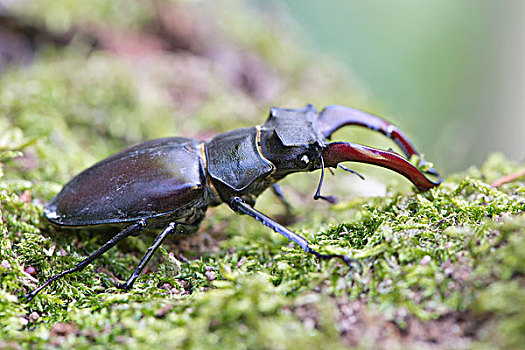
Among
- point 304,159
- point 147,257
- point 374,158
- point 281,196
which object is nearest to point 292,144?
point 304,159

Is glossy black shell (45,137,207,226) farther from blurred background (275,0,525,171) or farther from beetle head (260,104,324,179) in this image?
blurred background (275,0,525,171)

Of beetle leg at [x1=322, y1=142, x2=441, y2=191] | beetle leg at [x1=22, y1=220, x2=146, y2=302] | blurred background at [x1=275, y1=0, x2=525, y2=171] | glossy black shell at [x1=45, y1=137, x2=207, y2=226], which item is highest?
blurred background at [x1=275, y1=0, x2=525, y2=171]

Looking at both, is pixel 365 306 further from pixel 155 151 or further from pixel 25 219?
pixel 25 219

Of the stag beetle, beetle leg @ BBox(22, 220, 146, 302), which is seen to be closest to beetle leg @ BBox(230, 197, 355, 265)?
the stag beetle

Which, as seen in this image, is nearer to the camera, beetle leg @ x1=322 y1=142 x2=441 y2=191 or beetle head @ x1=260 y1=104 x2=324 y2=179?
beetle leg @ x1=322 y1=142 x2=441 y2=191

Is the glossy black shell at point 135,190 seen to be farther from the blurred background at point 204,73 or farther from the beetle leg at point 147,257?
the blurred background at point 204,73

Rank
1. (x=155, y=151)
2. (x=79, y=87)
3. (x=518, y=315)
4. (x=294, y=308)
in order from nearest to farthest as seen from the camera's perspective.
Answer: (x=518, y=315) < (x=294, y=308) < (x=155, y=151) < (x=79, y=87)

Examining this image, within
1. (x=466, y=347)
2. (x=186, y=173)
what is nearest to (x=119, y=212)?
(x=186, y=173)
